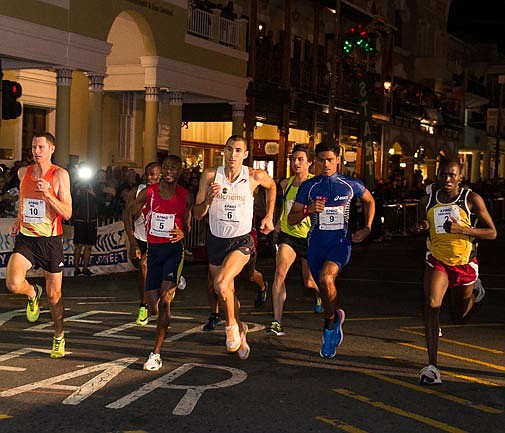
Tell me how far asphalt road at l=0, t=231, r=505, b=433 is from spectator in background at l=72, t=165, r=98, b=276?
2829mm

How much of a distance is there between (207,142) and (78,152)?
745 centimetres

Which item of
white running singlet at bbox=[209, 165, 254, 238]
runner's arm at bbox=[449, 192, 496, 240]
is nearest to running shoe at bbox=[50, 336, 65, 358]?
white running singlet at bbox=[209, 165, 254, 238]

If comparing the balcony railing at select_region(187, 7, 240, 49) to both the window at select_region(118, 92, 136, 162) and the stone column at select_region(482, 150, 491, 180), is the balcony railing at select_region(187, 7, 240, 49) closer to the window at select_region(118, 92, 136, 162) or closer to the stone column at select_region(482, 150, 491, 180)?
the window at select_region(118, 92, 136, 162)

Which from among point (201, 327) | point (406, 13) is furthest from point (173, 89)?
point (406, 13)

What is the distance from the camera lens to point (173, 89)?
24656mm

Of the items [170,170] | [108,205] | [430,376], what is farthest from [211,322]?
[108,205]

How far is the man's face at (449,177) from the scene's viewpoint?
28.4 ft

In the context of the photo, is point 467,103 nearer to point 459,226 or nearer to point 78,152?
point 78,152

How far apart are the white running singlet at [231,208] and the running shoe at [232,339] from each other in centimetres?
96

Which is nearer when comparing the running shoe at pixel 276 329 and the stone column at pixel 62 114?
the running shoe at pixel 276 329

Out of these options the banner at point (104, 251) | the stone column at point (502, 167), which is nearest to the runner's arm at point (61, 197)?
the banner at point (104, 251)

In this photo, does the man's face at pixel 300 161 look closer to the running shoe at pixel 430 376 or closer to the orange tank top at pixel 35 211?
the orange tank top at pixel 35 211

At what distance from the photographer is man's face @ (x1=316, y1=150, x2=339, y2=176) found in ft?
31.9

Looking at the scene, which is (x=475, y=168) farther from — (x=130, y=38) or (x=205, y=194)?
(x=205, y=194)
